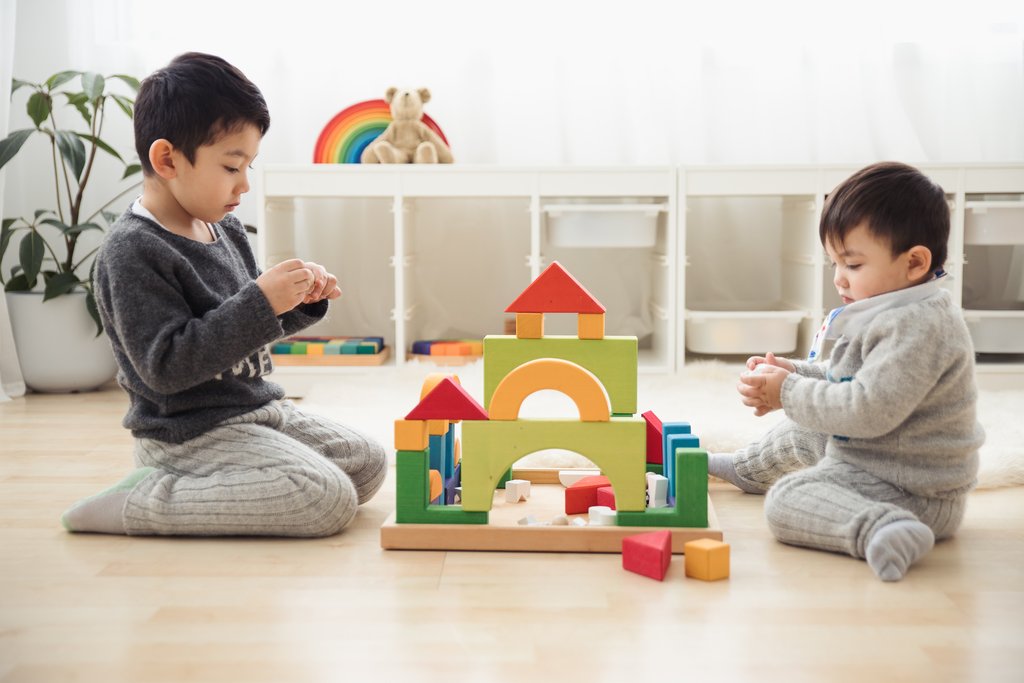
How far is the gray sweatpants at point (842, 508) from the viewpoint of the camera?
109cm

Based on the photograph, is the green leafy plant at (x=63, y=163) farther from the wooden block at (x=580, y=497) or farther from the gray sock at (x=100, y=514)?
the wooden block at (x=580, y=497)

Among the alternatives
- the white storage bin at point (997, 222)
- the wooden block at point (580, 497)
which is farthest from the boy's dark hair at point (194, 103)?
the white storage bin at point (997, 222)

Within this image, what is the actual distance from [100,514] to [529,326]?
54 cm

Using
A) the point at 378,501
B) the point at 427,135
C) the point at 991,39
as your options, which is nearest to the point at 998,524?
the point at 378,501

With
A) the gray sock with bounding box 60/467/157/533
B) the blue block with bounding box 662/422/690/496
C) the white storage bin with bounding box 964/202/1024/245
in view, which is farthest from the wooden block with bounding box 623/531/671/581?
the white storage bin with bounding box 964/202/1024/245

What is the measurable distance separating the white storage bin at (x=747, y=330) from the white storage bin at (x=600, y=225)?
0.70ft

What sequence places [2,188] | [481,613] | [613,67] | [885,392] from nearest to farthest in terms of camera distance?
[481,613] → [885,392] → [2,188] → [613,67]

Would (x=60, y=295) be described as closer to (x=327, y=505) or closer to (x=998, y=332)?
(x=327, y=505)

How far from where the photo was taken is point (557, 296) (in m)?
1.23

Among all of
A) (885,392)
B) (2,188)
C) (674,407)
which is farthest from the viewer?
(2,188)

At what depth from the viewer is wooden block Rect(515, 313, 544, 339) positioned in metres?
1.27

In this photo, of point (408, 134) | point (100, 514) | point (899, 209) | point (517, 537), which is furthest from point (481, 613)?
point (408, 134)

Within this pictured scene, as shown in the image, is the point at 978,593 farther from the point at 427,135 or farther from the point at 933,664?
the point at 427,135

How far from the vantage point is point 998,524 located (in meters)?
1.25
